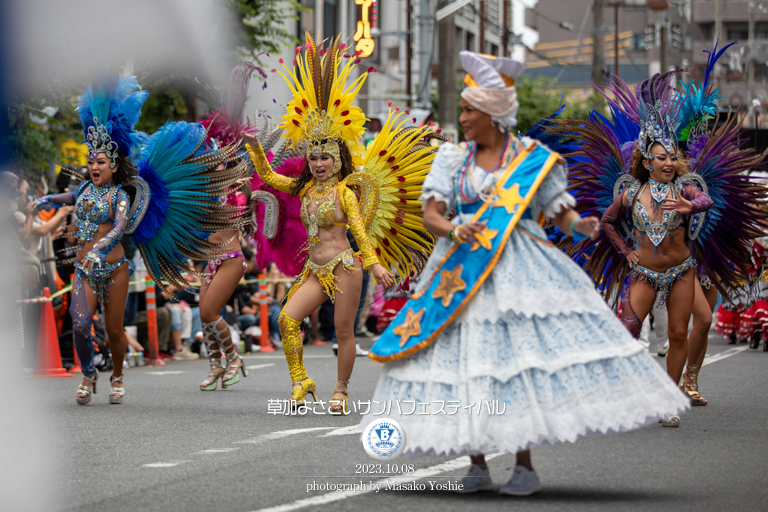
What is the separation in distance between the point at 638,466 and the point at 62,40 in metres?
3.94

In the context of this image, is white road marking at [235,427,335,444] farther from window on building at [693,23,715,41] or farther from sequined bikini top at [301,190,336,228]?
window on building at [693,23,715,41]

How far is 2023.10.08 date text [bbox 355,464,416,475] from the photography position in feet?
Answer: 16.8

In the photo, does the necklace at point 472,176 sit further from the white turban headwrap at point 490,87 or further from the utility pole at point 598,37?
the utility pole at point 598,37

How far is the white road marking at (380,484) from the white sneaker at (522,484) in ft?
1.76

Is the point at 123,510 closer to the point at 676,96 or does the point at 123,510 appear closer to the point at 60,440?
the point at 60,440

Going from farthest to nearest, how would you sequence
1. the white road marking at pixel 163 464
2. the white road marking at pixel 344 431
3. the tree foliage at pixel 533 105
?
1. the tree foliage at pixel 533 105
2. the white road marking at pixel 344 431
3. the white road marking at pixel 163 464

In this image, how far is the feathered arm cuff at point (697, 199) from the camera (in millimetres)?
7074

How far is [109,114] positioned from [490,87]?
4239 millimetres

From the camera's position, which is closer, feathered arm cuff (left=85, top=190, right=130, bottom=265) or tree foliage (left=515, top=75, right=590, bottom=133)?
feathered arm cuff (left=85, top=190, right=130, bottom=265)

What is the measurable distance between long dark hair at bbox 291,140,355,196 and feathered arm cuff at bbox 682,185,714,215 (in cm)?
233

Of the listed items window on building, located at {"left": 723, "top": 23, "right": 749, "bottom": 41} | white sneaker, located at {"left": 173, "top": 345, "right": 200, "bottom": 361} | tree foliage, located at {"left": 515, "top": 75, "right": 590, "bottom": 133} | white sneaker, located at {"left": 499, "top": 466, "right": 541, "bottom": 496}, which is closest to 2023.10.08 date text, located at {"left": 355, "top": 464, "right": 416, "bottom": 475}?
white sneaker, located at {"left": 499, "top": 466, "right": 541, "bottom": 496}

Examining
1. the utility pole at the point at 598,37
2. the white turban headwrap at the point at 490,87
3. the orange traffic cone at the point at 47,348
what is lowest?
the orange traffic cone at the point at 47,348

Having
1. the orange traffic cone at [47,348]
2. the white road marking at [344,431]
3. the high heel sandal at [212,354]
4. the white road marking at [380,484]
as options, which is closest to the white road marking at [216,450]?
the white road marking at [344,431]

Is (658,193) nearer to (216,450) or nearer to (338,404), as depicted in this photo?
(338,404)
